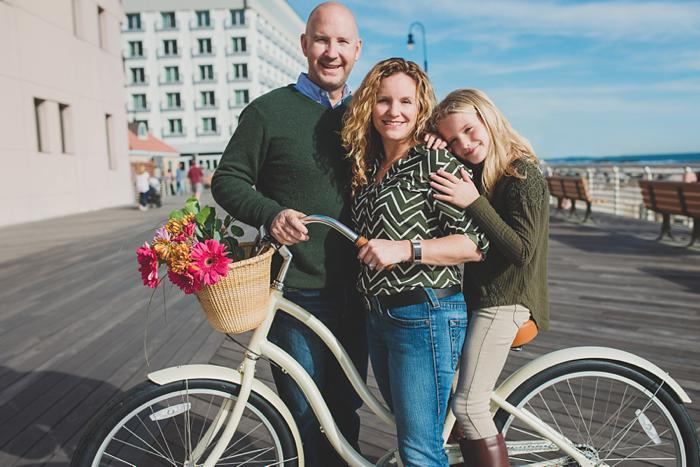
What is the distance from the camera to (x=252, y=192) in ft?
7.66

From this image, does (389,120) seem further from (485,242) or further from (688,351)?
(688,351)

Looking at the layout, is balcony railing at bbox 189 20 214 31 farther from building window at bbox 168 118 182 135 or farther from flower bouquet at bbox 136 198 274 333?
flower bouquet at bbox 136 198 274 333

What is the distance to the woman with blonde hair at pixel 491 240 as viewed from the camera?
204 centimetres

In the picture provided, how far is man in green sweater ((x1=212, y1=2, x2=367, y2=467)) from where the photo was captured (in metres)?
2.40

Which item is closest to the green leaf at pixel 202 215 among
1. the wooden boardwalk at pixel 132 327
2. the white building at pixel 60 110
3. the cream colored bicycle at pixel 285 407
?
the wooden boardwalk at pixel 132 327

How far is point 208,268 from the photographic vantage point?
1.83 meters

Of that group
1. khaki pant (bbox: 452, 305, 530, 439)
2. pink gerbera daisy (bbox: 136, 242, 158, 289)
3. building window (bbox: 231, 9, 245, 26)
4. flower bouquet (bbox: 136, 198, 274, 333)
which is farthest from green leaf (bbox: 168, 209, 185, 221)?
building window (bbox: 231, 9, 245, 26)

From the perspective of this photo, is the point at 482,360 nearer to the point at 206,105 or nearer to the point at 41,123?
the point at 41,123

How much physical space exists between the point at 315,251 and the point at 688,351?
3449mm

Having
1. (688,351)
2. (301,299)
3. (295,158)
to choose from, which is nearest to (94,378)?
(301,299)

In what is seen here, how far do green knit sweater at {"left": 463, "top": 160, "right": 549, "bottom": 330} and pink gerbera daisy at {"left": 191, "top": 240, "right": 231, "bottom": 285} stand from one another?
2.71 feet

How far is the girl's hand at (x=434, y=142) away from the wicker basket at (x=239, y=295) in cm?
66

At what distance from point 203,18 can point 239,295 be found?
68837 millimetres

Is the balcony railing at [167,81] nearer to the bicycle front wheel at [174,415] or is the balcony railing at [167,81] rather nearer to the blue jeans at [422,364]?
the bicycle front wheel at [174,415]
